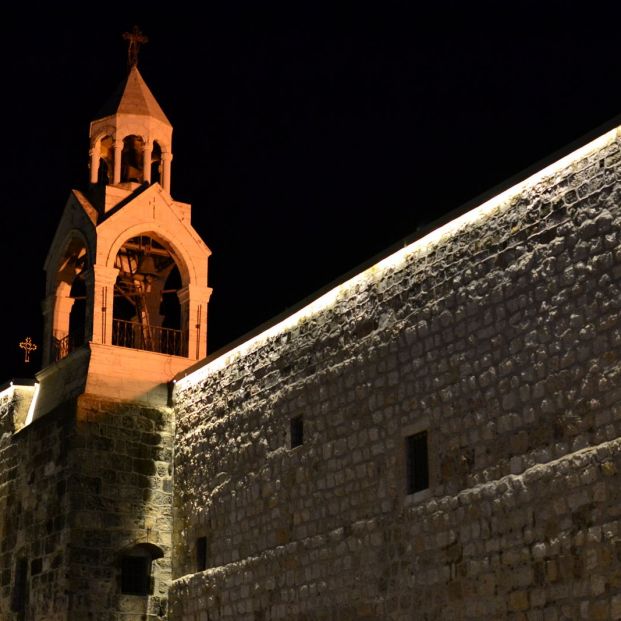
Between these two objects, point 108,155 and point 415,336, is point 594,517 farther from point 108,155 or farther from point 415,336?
point 108,155

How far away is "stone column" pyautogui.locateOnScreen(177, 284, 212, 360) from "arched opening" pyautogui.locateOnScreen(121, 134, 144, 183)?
8.51 feet

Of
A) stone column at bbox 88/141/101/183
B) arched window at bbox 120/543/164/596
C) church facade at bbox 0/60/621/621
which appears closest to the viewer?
church facade at bbox 0/60/621/621

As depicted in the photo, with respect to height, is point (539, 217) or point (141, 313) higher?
point (141, 313)

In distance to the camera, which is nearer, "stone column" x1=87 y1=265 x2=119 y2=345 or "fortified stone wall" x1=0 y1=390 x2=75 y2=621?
"fortified stone wall" x1=0 y1=390 x2=75 y2=621

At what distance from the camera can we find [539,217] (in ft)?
44.8

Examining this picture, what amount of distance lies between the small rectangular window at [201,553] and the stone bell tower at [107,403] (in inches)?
31.4

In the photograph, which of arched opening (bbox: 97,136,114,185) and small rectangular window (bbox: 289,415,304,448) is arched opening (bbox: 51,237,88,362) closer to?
arched opening (bbox: 97,136,114,185)

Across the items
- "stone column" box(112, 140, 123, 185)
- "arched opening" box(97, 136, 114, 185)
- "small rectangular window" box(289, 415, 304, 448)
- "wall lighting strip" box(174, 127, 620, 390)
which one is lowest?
"small rectangular window" box(289, 415, 304, 448)

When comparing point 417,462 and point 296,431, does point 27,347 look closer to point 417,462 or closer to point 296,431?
point 296,431

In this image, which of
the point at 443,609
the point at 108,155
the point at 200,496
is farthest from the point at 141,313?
the point at 443,609

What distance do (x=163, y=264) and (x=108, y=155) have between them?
2.31m

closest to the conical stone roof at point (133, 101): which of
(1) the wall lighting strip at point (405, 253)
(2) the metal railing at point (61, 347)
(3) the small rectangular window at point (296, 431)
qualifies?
(2) the metal railing at point (61, 347)

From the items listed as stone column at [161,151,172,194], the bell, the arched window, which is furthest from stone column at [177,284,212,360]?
the arched window

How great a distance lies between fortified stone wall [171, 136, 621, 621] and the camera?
1257 cm
